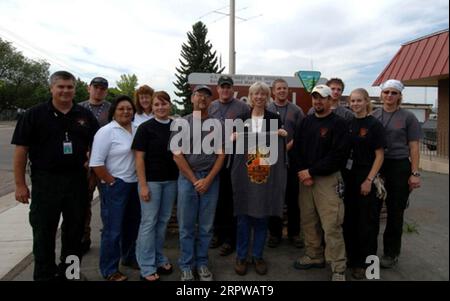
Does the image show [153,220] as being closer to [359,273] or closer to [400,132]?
[359,273]

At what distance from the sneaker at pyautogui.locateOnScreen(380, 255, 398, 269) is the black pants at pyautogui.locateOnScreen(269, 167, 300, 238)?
1064 millimetres

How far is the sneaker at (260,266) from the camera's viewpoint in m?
3.45

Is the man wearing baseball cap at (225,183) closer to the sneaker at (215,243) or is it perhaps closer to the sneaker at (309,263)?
the sneaker at (215,243)

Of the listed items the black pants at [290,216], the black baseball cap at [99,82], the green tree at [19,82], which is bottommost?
the black pants at [290,216]

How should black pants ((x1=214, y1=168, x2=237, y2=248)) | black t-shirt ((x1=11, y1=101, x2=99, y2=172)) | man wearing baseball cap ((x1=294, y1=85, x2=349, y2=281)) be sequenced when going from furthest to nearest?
black pants ((x1=214, y1=168, x2=237, y2=248)) < man wearing baseball cap ((x1=294, y1=85, x2=349, y2=281)) < black t-shirt ((x1=11, y1=101, x2=99, y2=172))

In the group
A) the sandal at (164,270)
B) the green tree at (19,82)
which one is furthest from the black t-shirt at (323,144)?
the green tree at (19,82)

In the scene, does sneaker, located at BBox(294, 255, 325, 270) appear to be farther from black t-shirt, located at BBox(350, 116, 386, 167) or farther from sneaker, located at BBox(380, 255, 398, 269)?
black t-shirt, located at BBox(350, 116, 386, 167)

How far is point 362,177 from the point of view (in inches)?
131

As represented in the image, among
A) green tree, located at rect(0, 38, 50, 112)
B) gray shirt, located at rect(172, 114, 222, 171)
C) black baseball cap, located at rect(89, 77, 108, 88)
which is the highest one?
green tree, located at rect(0, 38, 50, 112)

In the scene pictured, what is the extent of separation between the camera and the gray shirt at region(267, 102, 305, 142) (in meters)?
4.00

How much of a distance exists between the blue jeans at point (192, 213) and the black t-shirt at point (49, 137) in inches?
39.2

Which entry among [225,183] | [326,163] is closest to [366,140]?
[326,163]

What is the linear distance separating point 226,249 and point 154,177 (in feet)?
4.83

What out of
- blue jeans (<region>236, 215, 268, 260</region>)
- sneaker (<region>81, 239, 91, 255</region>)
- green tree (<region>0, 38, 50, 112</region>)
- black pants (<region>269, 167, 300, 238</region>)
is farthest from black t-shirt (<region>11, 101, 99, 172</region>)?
green tree (<region>0, 38, 50, 112</region>)
